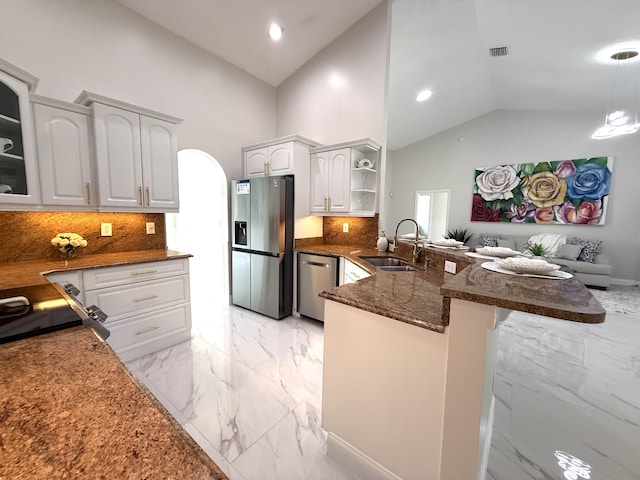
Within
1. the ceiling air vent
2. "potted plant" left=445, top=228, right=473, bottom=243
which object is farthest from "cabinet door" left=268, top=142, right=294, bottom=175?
"potted plant" left=445, top=228, right=473, bottom=243

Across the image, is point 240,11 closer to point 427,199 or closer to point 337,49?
point 337,49

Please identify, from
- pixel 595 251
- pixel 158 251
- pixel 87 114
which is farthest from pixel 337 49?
pixel 595 251

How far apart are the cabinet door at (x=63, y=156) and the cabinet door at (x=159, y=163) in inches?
16.1

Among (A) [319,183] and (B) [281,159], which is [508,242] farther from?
(B) [281,159]

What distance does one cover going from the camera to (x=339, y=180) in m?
3.21

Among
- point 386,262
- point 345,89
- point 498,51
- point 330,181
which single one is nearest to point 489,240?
point 498,51

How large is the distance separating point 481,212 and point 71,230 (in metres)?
7.36

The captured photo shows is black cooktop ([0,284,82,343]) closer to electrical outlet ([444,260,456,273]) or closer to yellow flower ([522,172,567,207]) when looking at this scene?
electrical outlet ([444,260,456,273])

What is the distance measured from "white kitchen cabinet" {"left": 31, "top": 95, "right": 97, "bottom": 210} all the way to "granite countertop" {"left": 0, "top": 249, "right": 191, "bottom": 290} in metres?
0.47

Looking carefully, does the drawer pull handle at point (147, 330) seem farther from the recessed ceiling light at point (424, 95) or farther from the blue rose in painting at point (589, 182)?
the blue rose in painting at point (589, 182)

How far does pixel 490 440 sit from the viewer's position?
62.7 inches

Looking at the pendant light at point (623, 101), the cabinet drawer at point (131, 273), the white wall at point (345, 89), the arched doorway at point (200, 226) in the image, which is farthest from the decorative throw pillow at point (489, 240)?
the cabinet drawer at point (131, 273)

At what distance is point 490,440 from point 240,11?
14.2 ft

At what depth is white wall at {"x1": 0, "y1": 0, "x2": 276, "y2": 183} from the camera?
223 centimetres
